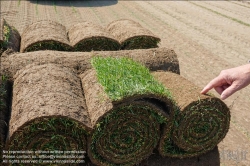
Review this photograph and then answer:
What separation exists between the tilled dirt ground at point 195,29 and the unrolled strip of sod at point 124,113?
78 cm

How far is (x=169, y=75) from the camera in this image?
5684 mm

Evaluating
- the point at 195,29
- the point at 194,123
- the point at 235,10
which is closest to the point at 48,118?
the point at 194,123

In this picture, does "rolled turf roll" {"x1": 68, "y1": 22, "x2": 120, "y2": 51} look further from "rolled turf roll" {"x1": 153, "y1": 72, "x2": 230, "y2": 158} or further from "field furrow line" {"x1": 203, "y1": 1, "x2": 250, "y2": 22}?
"field furrow line" {"x1": 203, "y1": 1, "x2": 250, "y2": 22}

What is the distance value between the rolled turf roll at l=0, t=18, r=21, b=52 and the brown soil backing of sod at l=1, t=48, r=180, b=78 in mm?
773

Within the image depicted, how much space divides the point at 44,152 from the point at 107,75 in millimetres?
1724

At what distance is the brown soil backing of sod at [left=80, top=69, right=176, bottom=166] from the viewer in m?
4.21

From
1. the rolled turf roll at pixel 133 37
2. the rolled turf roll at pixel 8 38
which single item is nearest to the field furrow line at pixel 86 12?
the rolled turf roll at pixel 133 37

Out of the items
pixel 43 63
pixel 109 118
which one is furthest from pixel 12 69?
pixel 109 118

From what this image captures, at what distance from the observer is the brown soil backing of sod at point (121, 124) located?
4.21 metres

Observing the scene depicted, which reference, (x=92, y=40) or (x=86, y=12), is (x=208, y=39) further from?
(x=86, y=12)

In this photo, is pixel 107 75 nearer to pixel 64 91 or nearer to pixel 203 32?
pixel 64 91

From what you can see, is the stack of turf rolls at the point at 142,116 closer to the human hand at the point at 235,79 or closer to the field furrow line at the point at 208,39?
the human hand at the point at 235,79

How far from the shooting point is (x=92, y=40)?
295 inches

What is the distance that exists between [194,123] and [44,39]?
4.61m
